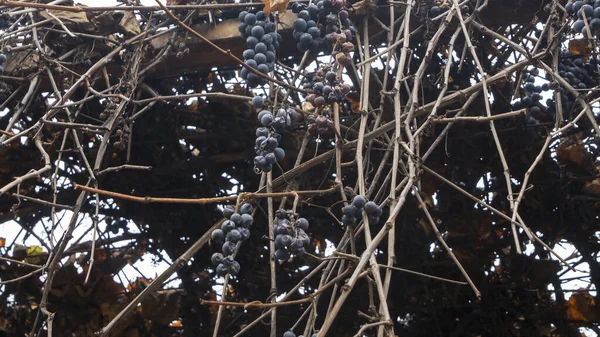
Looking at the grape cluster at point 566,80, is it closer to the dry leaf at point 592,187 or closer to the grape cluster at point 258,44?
the dry leaf at point 592,187

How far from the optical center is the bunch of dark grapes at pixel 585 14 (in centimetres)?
132

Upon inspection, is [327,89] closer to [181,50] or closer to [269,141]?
[269,141]

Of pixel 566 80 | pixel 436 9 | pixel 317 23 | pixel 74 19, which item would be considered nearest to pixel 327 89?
pixel 317 23

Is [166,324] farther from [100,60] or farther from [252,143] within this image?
[100,60]

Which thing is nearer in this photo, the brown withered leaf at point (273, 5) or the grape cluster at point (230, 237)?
the grape cluster at point (230, 237)

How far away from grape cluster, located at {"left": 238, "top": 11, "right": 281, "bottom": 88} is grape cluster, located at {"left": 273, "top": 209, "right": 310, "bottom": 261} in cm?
33

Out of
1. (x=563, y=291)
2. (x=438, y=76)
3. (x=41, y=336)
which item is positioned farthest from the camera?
(x=41, y=336)

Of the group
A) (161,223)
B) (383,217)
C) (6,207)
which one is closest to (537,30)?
(383,217)

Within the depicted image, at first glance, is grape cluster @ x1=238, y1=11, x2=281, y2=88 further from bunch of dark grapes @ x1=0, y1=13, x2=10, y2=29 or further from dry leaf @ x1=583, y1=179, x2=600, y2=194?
dry leaf @ x1=583, y1=179, x2=600, y2=194

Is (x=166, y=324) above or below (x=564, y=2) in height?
below

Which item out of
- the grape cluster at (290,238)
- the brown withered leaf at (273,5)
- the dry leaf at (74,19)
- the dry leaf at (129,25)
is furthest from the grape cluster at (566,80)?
the dry leaf at (74,19)

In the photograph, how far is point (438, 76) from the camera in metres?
1.76

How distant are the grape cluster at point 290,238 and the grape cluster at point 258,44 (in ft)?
1.09

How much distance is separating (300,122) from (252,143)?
147 mm
